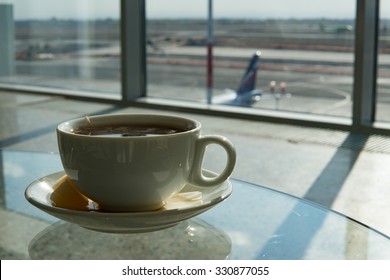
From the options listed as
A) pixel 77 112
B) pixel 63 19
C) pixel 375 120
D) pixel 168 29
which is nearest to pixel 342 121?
pixel 375 120

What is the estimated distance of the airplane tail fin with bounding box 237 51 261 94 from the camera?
3771 millimetres

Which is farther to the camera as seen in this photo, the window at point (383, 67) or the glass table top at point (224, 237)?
the window at point (383, 67)

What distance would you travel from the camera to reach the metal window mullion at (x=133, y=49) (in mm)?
3992

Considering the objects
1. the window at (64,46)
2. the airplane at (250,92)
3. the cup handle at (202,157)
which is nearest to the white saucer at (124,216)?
the cup handle at (202,157)

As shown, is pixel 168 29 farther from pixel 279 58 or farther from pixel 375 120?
pixel 375 120

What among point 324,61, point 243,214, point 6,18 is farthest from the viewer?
point 6,18

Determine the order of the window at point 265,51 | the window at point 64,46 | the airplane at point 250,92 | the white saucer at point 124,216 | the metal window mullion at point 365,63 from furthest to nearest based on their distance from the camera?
the window at point 64,46, the airplane at point 250,92, the window at point 265,51, the metal window mullion at point 365,63, the white saucer at point 124,216

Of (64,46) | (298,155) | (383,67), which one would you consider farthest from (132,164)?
(64,46)

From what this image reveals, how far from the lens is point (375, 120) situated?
10.7ft

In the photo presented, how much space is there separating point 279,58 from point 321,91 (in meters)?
0.32

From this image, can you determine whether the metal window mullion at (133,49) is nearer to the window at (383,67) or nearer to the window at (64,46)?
the window at (64,46)

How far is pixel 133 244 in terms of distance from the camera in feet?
2.15

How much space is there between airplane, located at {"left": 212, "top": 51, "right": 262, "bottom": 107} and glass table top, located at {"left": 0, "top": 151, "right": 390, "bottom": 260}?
2.99 metres

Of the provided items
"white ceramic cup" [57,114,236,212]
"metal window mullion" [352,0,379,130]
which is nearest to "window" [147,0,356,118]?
"metal window mullion" [352,0,379,130]
